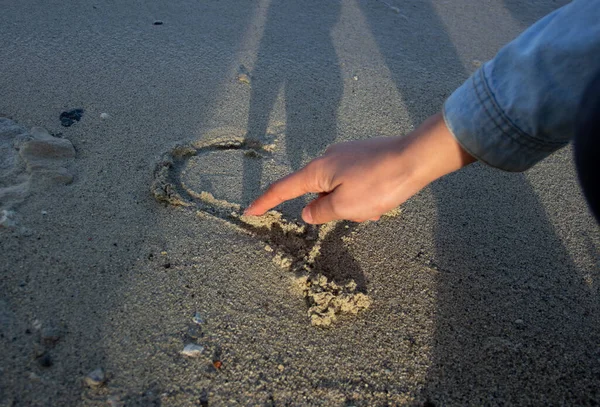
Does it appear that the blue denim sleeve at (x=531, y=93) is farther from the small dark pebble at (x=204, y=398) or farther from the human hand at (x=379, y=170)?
the small dark pebble at (x=204, y=398)

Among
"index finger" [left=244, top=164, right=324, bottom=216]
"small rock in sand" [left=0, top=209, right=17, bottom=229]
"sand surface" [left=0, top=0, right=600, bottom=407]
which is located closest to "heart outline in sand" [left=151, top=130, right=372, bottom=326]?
"sand surface" [left=0, top=0, right=600, bottom=407]

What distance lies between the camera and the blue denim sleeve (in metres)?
0.90

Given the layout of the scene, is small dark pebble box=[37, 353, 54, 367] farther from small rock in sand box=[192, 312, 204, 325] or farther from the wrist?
the wrist

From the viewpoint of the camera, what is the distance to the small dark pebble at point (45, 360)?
1.20 meters

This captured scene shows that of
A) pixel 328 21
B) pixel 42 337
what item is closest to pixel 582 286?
pixel 42 337

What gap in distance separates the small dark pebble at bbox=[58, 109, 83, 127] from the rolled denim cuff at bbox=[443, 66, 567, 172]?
1.56 meters

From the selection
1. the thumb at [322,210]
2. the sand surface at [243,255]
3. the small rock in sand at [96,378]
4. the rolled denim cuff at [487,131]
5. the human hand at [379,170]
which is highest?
the rolled denim cuff at [487,131]

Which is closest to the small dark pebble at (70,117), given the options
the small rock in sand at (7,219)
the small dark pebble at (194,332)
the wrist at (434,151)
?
the small rock in sand at (7,219)

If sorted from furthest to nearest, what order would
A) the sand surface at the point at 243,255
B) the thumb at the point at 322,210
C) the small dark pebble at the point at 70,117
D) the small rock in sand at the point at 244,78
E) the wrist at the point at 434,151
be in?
the small rock in sand at the point at 244,78, the small dark pebble at the point at 70,117, the sand surface at the point at 243,255, the thumb at the point at 322,210, the wrist at the point at 434,151

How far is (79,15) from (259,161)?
1.63 m

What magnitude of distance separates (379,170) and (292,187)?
0.80 ft

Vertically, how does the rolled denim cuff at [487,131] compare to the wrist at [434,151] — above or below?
above

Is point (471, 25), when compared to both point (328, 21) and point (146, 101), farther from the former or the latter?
point (146, 101)

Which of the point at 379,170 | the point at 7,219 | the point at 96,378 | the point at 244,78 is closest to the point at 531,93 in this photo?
the point at 379,170
